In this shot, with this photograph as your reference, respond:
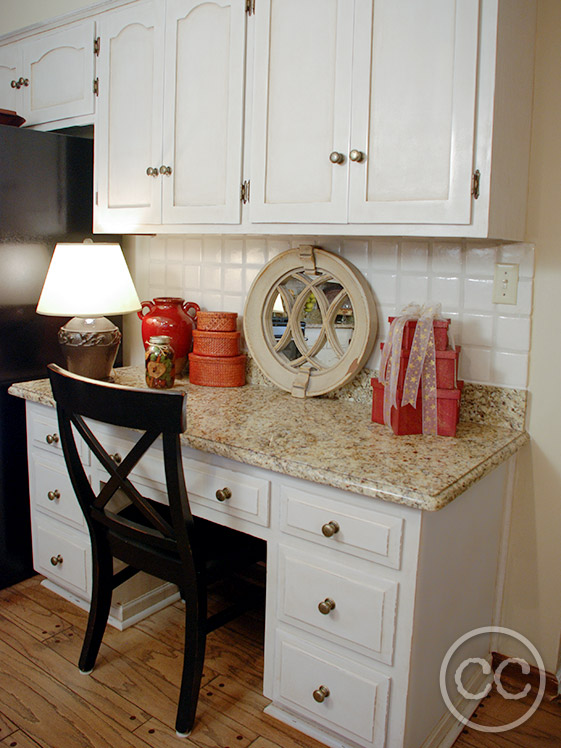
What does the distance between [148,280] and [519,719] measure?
2014mm

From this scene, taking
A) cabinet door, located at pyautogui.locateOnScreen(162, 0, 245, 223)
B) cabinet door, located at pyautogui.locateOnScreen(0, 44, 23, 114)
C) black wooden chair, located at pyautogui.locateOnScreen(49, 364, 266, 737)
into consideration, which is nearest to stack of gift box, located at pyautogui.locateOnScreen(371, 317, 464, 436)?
black wooden chair, located at pyautogui.locateOnScreen(49, 364, 266, 737)

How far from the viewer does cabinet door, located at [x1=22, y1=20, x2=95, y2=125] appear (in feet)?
7.82

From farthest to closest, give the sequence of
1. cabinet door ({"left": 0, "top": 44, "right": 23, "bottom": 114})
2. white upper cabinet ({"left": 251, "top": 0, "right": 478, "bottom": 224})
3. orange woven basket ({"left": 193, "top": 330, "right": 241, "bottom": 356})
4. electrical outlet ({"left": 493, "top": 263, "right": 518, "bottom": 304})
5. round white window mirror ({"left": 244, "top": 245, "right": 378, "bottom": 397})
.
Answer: cabinet door ({"left": 0, "top": 44, "right": 23, "bottom": 114}) < orange woven basket ({"left": 193, "top": 330, "right": 241, "bottom": 356}) < round white window mirror ({"left": 244, "top": 245, "right": 378, "bottom": 397}) < electrical outlet ({"left": 493, "top": 263, "right": 518, "bottom": 304}) < white upper cabinet ({"left": 251, "top": 0, "right": 478, "bottom": 224})

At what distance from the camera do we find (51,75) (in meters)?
2.55

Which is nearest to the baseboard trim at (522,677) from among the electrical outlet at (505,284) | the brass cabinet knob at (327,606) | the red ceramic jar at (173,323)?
the brass cabinet knob at (327,606)

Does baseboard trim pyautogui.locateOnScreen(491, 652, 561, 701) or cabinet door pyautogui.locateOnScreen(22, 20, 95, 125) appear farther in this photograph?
cabinet door pyautogui.locateOnScreen(22, 20, 95, 125)

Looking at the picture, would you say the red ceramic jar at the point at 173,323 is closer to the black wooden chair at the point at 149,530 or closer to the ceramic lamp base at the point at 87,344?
the ceramic lamp base at the point at 87,344

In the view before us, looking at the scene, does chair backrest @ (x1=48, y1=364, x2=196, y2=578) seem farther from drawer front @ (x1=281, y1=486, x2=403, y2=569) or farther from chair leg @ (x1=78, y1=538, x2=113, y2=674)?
drawer front @ (x1=281, y1=486, x2=403, y2=569)

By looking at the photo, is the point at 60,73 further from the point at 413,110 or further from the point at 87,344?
the point at 413,110

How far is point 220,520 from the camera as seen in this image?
5.87ft

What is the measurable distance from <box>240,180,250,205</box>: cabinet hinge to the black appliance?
0.90 metres

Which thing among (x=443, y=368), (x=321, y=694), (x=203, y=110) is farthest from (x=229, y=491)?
(x=203, y=110)

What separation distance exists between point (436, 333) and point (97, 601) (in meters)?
1.21

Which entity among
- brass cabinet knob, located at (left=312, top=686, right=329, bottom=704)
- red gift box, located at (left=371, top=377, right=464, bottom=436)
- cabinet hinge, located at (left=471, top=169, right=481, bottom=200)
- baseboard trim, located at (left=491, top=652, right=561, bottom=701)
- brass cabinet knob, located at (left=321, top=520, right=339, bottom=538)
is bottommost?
baseboard trim, located at (left=491, top=652, right=561, bottom=701)
